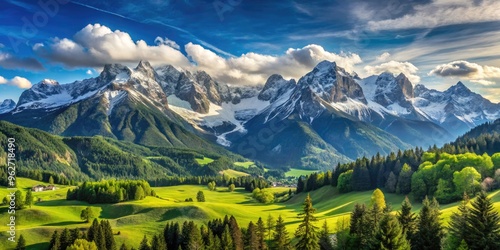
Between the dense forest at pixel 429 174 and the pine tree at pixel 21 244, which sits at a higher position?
the dense forest at pixel 429 174

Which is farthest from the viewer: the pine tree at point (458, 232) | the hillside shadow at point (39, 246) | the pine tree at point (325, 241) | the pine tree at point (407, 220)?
the hillside shadow at point (39, 246)

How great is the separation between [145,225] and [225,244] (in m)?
42.6

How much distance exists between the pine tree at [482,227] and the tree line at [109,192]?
12670 cm

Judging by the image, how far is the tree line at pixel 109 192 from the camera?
154 m

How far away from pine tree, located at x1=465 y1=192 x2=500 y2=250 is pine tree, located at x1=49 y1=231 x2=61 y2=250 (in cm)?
8151

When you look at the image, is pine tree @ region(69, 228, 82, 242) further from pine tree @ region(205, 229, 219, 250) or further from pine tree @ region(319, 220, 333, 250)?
pine tree @ region(319, 220, 333, 250)

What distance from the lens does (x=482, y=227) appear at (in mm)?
52688

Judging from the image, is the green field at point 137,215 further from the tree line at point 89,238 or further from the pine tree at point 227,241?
the pine tree at point 227,241

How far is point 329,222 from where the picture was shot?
109125 millimetres

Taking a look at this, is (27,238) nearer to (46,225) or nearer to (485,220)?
(46,225)

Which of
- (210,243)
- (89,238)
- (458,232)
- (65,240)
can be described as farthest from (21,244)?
(458,232)

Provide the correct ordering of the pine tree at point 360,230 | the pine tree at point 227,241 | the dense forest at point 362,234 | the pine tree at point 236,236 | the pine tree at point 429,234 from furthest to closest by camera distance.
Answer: the pine tree at point 236,236
the pine tree at point 227,241
the pine tree at point 360,230
the pine tree at point 429,234
the dense forest at point 362,234

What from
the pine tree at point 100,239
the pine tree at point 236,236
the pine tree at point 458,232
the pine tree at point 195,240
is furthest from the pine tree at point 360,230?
the pine tree at point 100,239

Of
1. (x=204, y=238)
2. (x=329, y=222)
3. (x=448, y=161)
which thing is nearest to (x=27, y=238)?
(x=204, y=238)
